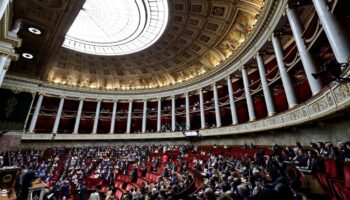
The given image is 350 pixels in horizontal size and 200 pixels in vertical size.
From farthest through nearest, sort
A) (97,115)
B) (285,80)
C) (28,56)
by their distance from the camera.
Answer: (97,115) < (28,56) < (285,80)

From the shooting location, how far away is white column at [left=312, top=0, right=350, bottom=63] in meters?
5.63

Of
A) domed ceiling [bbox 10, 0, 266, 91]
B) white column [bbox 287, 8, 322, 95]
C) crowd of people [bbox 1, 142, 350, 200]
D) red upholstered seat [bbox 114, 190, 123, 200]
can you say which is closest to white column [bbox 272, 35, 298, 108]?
white column [bbox 287, 8, 322, 95]

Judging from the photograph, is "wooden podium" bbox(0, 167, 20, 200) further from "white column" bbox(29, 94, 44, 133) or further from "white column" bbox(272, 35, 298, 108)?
"white column" bbox(29, 94, 44, 133)

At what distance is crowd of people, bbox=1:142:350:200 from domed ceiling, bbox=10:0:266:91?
7.91m

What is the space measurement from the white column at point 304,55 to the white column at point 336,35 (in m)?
1.84

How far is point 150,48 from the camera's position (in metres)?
21.3

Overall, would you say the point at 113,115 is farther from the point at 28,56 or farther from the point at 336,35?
the point at 336,35

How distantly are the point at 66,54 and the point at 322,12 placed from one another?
25.0 metres

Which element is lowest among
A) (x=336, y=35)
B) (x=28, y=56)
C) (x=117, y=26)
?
(x=336, y=35)

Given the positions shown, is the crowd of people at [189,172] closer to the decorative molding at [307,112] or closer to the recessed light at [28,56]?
the decorative molding at [307,112]

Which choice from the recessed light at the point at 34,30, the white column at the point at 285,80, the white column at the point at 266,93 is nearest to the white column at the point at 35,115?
the recessed light at the point at 34,30

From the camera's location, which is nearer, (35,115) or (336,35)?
(336,35)

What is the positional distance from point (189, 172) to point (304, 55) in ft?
26.3

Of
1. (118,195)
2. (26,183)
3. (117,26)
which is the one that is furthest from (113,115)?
(26,183)
